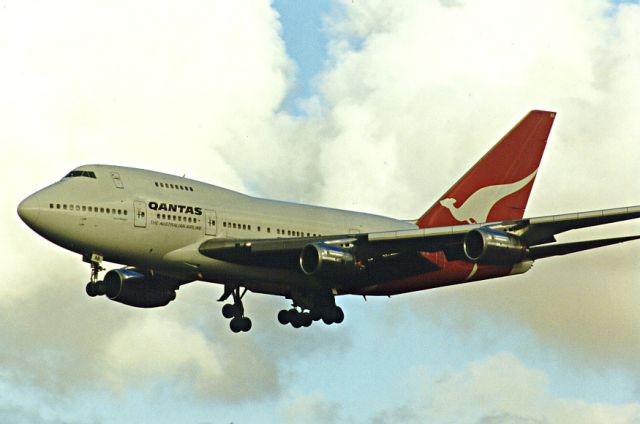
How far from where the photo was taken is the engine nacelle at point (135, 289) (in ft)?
239

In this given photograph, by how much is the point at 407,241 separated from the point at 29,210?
56.5 feet

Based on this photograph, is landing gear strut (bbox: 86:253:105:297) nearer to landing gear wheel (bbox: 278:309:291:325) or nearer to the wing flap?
landing gear wheel (bbox: 278:309:291:325)

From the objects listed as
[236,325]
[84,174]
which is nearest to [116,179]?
[84,174]

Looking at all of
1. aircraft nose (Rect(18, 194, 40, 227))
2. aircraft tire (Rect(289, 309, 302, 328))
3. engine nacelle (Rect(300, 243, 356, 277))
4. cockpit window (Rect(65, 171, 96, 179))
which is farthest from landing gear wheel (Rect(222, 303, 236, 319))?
aircraft nose (Rect(18, 194, 40, 227))

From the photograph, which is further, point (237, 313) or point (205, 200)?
point (237, 313)

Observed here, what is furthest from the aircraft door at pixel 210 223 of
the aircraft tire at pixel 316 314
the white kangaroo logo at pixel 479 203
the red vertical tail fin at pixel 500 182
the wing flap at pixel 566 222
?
the white kangaroo logo at pixel 479 203

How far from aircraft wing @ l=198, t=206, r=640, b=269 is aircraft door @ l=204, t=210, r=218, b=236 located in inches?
17.4

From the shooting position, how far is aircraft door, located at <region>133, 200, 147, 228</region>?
209 ft

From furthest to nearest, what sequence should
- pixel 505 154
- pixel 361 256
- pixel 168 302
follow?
pixel 505 154 < pixel 168 302 < pixel 361 256

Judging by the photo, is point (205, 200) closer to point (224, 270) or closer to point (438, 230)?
point (224, 270)

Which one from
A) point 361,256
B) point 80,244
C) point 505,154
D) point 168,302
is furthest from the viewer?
point 505,154

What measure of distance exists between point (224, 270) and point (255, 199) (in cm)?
469

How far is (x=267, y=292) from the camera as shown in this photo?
69500 millimetres

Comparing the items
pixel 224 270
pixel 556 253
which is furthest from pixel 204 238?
pixel 556 253
